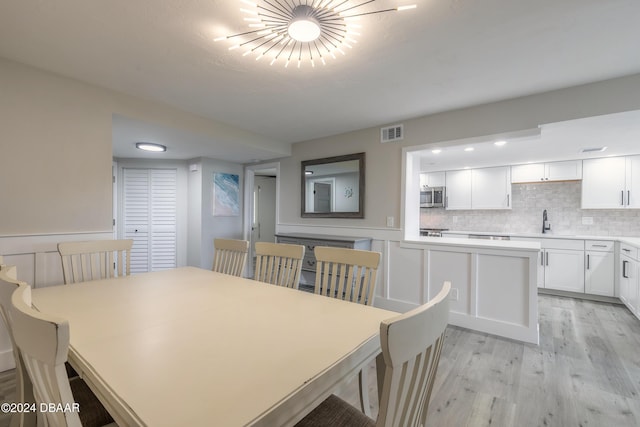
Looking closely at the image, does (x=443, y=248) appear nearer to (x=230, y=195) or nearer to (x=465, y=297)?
(x=465, y=297)

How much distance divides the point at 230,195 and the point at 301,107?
2.71 meters

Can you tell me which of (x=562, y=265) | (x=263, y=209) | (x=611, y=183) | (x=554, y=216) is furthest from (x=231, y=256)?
(x=611, y=183)

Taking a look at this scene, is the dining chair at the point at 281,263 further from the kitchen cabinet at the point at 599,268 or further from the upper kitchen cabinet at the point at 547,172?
the upper kitchen cabinet at the point at 547,172

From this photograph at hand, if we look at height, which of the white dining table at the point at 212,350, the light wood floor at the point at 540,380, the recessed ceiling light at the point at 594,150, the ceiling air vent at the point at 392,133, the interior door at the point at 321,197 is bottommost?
the light wood floor at the point at 540,380

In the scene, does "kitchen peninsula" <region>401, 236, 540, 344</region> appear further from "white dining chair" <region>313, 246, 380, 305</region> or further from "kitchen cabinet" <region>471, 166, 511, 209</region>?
"kitchen cabinet" <region>471, 166, 511, 209</region>

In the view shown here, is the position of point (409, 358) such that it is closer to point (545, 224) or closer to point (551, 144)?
point (551, 144)

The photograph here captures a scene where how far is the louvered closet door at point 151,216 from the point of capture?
4859mm

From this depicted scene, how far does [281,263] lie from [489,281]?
7.13ft

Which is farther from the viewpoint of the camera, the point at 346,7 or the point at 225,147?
the point at 225,147

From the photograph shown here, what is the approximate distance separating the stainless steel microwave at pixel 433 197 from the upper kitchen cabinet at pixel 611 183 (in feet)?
6.80

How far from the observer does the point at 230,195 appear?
511cm

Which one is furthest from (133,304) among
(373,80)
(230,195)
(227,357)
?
(230,195)

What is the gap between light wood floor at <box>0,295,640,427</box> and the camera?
168 centimetres

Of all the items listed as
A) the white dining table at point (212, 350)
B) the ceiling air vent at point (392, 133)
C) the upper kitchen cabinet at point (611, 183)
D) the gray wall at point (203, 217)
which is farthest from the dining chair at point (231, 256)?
the upper kitchen cabinet at point (611, 183)
